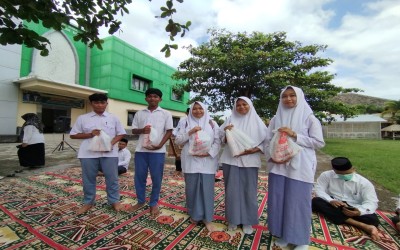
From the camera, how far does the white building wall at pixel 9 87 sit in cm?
1231

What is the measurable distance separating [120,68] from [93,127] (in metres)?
14.9

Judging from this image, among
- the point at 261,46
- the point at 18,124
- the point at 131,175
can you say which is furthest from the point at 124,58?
the point at 131,175

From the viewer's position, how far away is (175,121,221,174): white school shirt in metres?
2.94

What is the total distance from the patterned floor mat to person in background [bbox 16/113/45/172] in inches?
105

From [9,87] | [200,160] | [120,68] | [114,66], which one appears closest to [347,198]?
[200,160]

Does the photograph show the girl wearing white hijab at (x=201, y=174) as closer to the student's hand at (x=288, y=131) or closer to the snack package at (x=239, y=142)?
the snack package at (x=239, y=142)

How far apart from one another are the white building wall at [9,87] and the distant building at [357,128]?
105 feet

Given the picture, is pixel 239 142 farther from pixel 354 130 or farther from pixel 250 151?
pixel 354 130

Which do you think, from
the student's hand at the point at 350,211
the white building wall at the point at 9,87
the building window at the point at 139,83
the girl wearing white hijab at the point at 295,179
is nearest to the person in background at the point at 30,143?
the girl wearing white hijab at the point at 295,179

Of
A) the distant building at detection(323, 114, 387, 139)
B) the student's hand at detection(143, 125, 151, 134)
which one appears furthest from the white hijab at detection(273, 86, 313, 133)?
the distant building at detection(323, 114, 387, 139)

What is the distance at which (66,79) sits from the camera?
15.1 m

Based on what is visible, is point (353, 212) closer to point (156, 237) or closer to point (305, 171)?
point (305, 171)

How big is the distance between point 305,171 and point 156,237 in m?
1.71

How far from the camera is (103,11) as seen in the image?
10.1ft
